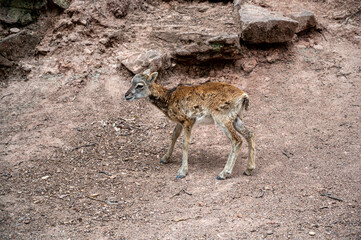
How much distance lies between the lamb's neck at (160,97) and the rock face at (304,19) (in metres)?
6.42

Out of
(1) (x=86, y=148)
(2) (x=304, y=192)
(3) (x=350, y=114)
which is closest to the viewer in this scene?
(2) (x=304, y=192)

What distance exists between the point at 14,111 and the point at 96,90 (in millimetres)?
2519

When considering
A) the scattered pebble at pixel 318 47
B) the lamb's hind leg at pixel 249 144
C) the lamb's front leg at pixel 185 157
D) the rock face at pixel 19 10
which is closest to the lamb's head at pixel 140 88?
the lamb's front leg at pixel 185 157

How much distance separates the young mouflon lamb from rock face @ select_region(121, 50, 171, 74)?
8.29ft

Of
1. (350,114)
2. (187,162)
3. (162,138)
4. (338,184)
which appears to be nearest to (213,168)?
(187,162)

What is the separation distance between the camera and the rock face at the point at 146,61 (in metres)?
11.7

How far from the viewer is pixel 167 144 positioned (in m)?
10.2

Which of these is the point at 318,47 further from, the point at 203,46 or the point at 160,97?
the point at 160,97

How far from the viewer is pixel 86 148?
379 inches

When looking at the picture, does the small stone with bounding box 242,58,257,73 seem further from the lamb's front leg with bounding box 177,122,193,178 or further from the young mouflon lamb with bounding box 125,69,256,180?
the lamb's front leg with bounding box 177,122,193,178

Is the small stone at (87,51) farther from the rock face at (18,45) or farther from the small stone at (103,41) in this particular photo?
the rock face at (18,45)

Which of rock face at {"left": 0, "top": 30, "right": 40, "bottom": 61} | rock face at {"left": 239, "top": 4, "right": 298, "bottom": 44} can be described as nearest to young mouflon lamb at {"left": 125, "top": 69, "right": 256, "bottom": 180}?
rock face at {"left": 239, "top": 4, "right": 298, "bottom": 44}

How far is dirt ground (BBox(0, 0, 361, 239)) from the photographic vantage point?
21.6ft

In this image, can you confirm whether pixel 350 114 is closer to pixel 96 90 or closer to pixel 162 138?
pixel 162 138
